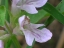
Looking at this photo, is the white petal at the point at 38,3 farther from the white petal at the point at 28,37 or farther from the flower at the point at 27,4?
the white petal at the point at 28,37

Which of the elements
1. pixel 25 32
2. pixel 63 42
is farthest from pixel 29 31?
pixel 63 42

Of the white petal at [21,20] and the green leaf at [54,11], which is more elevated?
the green leaf at [54,11]

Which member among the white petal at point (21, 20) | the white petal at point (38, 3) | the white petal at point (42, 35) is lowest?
the white petal at point (42, 35)

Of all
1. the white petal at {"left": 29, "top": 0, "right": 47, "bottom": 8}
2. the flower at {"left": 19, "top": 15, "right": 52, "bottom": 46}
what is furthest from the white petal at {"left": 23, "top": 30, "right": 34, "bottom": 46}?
the white petal at {"left": 29, "top": 0, "right": 47, "bottom": 8}

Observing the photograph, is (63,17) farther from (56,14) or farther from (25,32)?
(25,32)

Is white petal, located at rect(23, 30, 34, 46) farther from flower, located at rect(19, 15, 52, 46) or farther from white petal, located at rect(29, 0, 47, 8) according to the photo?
white petal, located at rect(29, 0, 47, 8)

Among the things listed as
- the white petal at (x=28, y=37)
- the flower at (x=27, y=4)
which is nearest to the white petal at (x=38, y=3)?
the flower at (x=27, y=4)

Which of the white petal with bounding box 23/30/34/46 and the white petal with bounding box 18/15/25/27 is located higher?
the white petal with bounding box 18/15/25/27
